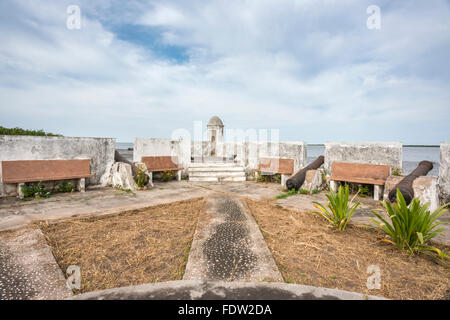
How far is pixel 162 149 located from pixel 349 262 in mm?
7125

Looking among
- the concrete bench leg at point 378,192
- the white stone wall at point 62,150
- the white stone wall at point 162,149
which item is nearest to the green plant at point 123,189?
the white stone wall at point 62,150

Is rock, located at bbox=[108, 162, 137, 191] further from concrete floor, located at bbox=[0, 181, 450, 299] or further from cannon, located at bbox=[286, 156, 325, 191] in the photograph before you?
A: cannon, located at bbox=[286, 156, 325, 191]

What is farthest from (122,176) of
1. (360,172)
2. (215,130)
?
(215,130)

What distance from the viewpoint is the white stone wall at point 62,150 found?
5246 mm

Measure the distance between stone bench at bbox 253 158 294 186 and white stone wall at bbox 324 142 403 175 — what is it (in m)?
1.10

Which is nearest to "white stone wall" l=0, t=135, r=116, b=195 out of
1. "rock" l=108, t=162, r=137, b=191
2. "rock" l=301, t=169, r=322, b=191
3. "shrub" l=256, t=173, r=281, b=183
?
"rock" l=108, t=162, r=137, b=191

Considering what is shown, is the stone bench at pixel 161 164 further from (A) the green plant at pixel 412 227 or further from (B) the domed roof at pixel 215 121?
(B) the domed roof at pixel 215 121

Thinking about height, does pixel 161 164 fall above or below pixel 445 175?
above

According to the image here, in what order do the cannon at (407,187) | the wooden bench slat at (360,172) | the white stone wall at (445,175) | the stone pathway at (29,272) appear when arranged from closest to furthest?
the stone pathway at (29,272) → the cannon at (407,187) → the white stone wall at (445,175) → the wooden bench slat at (360,172)

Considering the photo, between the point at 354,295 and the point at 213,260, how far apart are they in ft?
4.18

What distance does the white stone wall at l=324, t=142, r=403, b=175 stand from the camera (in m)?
5.76

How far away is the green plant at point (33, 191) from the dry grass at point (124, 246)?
2.33m

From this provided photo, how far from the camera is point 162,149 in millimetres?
8289

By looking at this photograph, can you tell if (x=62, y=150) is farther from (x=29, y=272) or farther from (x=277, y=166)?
(x=277, y=166)
